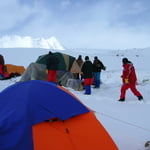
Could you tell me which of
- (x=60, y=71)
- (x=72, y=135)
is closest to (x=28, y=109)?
(x=72, y=135)

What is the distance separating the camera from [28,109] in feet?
11.1

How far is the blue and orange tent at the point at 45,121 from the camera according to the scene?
3.19 metres

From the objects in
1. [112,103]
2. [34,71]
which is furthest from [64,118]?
[34,71]

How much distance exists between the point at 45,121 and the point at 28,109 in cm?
30

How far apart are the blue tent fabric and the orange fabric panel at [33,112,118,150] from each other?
0.32 ft

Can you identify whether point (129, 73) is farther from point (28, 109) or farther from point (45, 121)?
point (28, 109)

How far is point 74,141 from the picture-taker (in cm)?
335

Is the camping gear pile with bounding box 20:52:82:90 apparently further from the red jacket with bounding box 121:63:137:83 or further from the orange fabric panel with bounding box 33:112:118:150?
the orange fabric panel with bounding box 33:112:118:150

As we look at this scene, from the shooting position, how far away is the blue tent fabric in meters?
3.17

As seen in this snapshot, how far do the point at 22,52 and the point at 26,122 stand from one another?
29.7m

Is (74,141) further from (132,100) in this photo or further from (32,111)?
(132,100)

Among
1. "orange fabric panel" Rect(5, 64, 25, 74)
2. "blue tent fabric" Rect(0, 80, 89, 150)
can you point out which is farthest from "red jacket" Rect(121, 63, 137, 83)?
"orange fabric panel" Rect(5, 64, 25, 74)

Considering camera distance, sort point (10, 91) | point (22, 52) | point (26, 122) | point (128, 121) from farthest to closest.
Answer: point (22, 52) < point (128, 121) < point (10, 91) < point (26, 122)

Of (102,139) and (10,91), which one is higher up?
(10,91)
